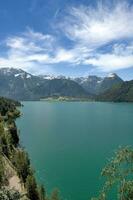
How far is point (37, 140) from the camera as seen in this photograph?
14088 centimetres

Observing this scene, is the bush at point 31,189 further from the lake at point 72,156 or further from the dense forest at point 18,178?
the lake at point 72,156

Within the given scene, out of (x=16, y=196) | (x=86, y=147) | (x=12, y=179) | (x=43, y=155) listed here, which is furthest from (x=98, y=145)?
(x=16, y=196)

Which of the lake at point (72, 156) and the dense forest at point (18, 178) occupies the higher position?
the dense forest at point (18, 178)

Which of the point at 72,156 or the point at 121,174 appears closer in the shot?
the point at 121,174

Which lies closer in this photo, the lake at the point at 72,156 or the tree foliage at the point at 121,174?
the tree foliage at the point at 121,174

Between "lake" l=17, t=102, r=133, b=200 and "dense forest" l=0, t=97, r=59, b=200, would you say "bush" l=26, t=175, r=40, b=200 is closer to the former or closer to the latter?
"dense forest" l=0, t=97, r=59, b=200

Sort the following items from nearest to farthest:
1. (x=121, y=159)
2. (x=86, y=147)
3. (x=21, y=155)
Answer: (x=121, y=159) < (x=21, y=155) < (x=86, y=147)

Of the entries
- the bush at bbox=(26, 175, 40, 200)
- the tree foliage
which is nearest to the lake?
the bush at bbox=(26, 175, 40, 200)

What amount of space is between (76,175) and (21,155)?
16774 mm

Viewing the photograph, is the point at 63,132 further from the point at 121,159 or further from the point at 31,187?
the point at 121,159

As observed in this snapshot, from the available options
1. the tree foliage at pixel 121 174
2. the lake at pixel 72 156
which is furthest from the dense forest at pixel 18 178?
the tree foliage at pixel 121 174

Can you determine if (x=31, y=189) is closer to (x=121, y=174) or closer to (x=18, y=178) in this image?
(x=18, y=178)

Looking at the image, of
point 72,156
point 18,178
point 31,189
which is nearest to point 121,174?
point 31,189

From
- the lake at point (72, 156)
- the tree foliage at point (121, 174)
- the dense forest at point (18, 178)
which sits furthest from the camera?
the lake at point (72, 156)
